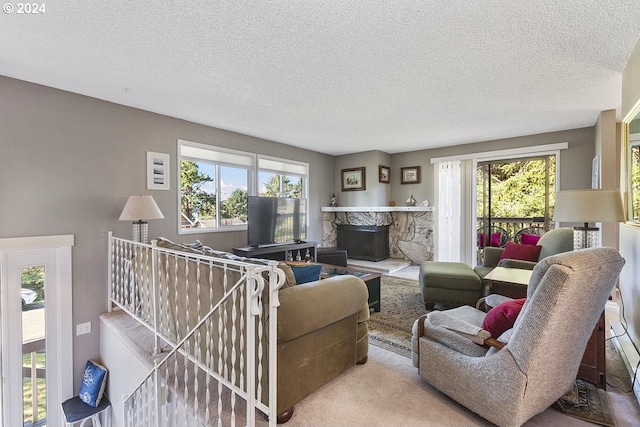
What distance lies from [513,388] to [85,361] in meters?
3.77

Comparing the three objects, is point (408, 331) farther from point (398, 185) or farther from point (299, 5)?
point (398, 185)

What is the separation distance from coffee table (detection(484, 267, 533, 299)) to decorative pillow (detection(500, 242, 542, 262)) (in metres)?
0.79

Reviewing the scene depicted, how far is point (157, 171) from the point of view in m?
3.58

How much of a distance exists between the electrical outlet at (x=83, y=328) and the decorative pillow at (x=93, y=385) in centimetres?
35

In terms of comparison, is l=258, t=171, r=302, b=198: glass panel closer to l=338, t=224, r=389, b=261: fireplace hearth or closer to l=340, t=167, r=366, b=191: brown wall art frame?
l=340, t=167, r=366, b=191: brown wall art frame

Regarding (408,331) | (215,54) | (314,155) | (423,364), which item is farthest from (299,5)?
(314,155)

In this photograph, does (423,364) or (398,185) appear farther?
(398,185)

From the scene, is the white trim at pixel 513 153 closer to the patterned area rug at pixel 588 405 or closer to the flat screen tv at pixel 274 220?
the flat screen tv at pixel 274 220

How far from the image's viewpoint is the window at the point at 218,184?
13.0ft

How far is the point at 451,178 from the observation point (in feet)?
17.9

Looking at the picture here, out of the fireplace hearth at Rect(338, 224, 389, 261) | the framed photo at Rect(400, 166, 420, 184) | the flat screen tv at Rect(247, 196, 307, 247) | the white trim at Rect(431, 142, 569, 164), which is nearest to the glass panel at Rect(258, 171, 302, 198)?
the flat screen tv at Rect(247, 196, 307, 247)

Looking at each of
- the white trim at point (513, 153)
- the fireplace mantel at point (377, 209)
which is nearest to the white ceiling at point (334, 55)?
the white trim at point (513, 153)

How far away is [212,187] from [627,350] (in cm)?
465

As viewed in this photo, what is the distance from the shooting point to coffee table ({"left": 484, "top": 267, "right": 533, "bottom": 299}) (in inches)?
98.4
